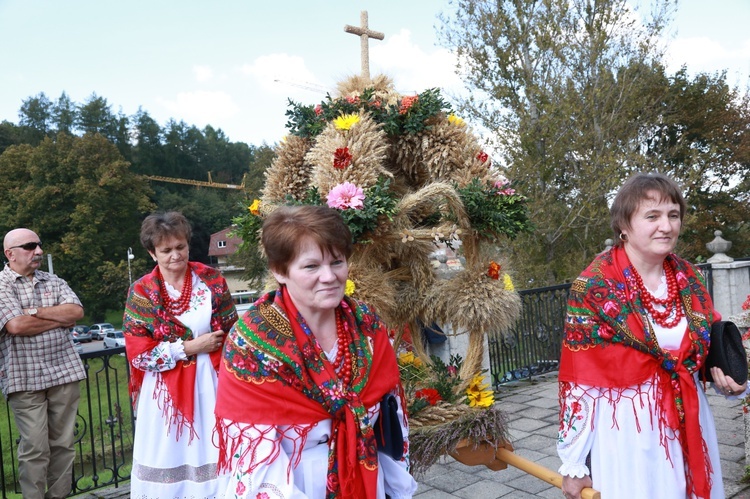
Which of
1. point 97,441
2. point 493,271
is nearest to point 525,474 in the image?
point 493,271

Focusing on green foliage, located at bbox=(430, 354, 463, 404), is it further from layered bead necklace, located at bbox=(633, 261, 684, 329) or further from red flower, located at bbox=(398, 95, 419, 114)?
red flower, located at bbox=(398, 95, 419, 114)

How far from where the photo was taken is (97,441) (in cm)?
1230

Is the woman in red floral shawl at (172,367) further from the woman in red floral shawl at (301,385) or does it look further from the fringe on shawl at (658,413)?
the fringe on shawl at (658,413)

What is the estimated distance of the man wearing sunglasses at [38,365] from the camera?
389cm

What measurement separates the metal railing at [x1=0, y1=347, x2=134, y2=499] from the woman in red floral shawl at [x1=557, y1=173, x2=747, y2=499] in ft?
Result: 11.2

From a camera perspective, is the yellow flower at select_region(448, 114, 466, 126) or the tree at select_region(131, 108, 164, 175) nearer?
the yellow flower at select_region(448, 114, 466, 126)

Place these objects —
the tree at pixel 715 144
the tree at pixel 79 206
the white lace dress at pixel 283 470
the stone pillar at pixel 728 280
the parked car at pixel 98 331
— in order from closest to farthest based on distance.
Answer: the white lace dress at pixel 283 470
the stone pillar at pixel 728 280
the tree at pixel 715 144
the parked car at pixel 98 331
the tree at pixel 79 206

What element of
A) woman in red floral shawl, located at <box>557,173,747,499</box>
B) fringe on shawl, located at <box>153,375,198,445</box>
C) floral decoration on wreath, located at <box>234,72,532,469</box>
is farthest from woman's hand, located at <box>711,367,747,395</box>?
fringe on shawl, located at <box>153,375,198,445</box>

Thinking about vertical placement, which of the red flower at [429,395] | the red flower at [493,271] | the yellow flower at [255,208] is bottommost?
the red flower at [429,395]

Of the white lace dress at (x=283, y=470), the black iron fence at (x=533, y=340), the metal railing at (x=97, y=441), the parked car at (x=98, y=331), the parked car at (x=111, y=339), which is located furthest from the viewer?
the parked car at (x=98, y=331)

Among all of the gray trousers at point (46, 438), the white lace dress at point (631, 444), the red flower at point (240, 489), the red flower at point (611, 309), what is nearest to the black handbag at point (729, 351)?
the white lace dress at point (631, 444)

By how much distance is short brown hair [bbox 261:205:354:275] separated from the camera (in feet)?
6.09

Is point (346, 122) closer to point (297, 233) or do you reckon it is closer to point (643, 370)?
point (297, 233)

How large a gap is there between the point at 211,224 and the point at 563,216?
38.4 meters
